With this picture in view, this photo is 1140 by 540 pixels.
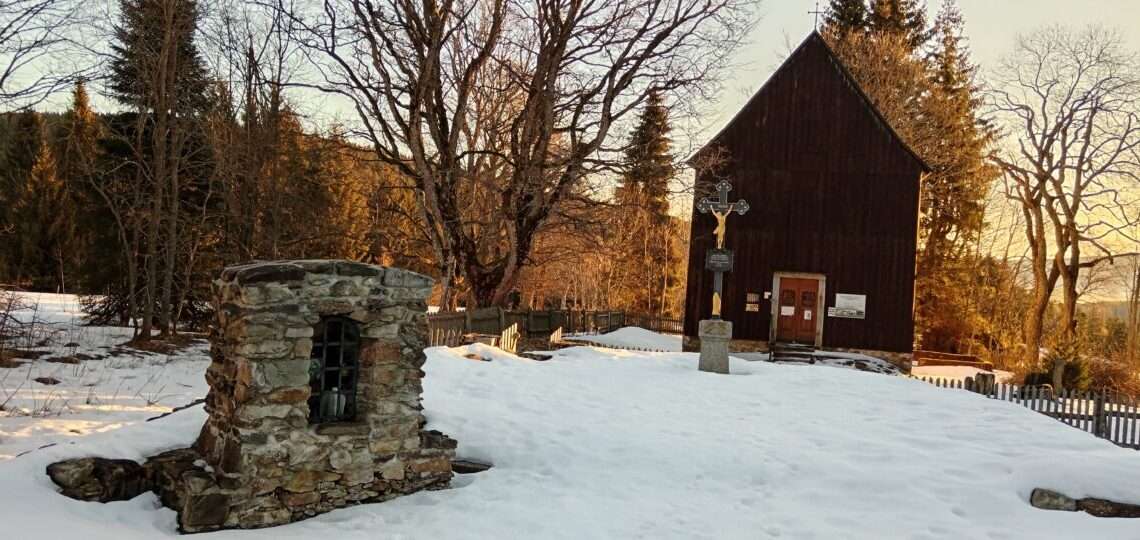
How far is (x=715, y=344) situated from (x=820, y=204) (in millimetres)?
8645

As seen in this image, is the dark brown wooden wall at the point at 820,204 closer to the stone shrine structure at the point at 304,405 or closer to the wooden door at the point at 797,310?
the wooden door at the point at 797,310

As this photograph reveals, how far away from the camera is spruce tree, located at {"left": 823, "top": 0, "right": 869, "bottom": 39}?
33.1 meters

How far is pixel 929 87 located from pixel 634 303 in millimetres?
20447

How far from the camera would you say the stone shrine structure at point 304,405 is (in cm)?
578

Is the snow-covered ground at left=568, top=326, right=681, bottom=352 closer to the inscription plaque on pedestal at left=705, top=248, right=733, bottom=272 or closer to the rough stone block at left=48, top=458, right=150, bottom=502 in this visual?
the inscription plaque on pedestal at left=705, top=248, right=733, bottom=272

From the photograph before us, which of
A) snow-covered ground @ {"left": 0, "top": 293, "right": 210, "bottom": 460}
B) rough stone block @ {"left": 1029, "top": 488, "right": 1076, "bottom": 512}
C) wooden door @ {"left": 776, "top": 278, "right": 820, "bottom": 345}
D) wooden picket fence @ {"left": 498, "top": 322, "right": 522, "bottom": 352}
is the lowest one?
snow-covered ground @ {"left": 0, "top": 293, "right": 210, "bottom": 460}

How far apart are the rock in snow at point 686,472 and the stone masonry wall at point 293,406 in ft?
0.79

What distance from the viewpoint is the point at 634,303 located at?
43.7m

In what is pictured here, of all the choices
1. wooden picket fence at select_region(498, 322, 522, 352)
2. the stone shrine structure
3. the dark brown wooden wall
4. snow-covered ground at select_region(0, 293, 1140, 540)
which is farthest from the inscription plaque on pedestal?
the stone shrine structure

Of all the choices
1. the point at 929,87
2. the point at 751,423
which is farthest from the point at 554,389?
the point at 929,87

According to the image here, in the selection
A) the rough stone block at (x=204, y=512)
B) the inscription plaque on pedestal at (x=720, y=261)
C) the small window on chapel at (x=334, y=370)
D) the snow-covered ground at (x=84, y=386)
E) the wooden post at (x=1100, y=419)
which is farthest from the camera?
the inscription plaque on pedestal at (x=720, y=261)

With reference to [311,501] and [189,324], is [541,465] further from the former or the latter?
[189,324]

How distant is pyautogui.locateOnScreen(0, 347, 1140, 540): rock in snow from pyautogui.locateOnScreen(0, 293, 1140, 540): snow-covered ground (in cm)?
2

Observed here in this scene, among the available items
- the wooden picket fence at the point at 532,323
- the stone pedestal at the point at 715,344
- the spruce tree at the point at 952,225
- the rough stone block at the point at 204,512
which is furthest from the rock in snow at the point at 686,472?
the spruce tree at the point at 952,225
